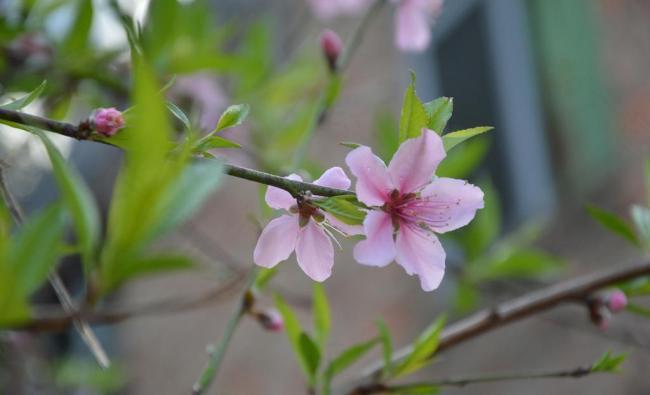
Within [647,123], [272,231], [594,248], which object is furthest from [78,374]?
[272,231]

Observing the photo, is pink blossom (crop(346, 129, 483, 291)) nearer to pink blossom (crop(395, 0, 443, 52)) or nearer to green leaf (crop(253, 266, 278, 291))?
green leaf (crop(253, 266, 278, 291))

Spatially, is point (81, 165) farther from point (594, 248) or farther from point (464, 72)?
point (594, 248)

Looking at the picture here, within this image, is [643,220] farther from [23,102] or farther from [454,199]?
[23,102]

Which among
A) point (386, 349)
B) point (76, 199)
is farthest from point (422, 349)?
point (76, 199)

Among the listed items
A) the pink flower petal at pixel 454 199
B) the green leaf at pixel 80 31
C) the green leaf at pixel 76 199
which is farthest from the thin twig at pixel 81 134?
the green leaf at pixel 80 31

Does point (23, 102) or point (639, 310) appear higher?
point (23, 102)

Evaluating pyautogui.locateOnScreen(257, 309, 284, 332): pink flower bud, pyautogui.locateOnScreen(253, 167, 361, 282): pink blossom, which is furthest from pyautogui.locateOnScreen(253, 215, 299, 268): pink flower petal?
pyautogui.locateOnScreen(257, 309, 284, 332): pink flower bud
